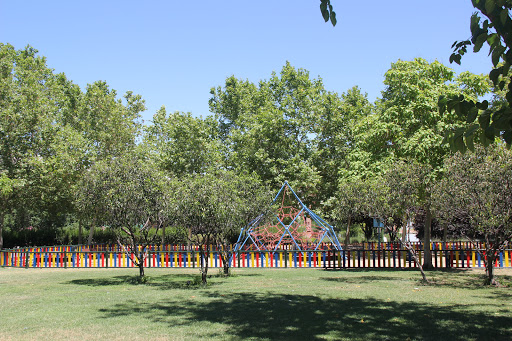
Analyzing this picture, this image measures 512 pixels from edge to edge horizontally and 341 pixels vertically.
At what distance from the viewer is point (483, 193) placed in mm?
14367

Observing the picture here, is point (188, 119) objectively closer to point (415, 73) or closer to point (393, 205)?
point (415, 73)

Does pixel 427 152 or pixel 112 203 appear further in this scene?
pixel 427 152

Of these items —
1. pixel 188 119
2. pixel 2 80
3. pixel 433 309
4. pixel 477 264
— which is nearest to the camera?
pixel 433 309

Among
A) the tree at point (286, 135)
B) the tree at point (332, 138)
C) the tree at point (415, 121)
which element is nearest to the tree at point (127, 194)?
the tree at point (415, 121)

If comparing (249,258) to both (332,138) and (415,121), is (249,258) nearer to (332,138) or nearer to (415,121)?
(415,121)

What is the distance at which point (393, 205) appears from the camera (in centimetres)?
1602

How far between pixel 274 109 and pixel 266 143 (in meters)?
2.57

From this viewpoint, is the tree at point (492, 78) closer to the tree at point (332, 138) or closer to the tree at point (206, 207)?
the tree at point (206, 207)

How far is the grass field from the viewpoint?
7906 mm

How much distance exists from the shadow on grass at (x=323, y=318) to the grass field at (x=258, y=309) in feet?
0.06

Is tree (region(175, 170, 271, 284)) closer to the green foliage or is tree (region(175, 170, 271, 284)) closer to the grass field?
the grass field

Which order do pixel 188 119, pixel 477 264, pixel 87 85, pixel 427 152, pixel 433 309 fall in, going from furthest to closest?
pixel 87 85
pixel 188 119
pixel 477 264
pixel 427 152
pixel 433 309

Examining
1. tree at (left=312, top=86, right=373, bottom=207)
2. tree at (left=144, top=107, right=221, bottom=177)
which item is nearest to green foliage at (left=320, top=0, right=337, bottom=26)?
tree at (left=312, top=86, right=373, bottom=207)

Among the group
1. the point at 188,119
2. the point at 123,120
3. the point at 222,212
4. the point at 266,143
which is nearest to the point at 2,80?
the point at 123,120
